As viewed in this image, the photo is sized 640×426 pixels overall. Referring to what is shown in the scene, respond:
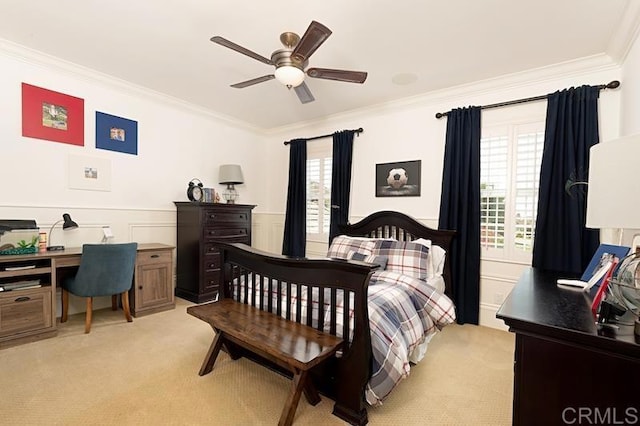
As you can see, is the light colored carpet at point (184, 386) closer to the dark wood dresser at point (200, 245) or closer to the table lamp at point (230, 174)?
the dark wood dresser at point (200, 245)

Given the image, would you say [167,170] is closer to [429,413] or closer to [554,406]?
[429,413]

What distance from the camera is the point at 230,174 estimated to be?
14.6 ft

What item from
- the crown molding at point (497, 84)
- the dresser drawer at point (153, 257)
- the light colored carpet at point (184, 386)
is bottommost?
the light colored carpet at point (184, 386)

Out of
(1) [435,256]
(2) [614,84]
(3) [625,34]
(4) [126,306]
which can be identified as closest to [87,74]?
(4) [126,306]

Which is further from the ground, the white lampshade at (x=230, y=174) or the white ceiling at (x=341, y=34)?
the white ceiling at (x=341, y=34)

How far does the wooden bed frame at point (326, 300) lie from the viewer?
5.47 feet

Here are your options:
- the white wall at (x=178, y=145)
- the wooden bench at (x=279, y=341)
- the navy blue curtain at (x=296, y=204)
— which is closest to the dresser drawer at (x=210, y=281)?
the white wall at (x=178, y=145)

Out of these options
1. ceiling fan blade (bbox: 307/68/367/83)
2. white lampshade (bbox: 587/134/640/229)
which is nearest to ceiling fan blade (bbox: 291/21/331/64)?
ceiling fan blade (bbox: 307/68/367/83)

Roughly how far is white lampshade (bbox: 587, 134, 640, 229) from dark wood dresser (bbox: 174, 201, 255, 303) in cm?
373

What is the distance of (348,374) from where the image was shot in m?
1.70

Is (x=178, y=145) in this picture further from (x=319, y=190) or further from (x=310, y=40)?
(x=310, y=40)

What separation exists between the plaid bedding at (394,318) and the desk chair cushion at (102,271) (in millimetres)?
1381

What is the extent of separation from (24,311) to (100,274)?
609 mm

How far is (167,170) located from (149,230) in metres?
0.86
